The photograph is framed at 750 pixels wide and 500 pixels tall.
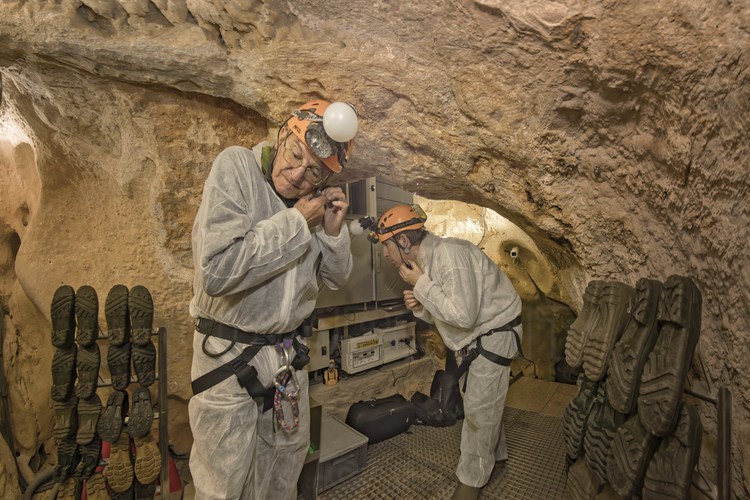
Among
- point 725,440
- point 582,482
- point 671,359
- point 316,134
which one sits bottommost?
point 582,482

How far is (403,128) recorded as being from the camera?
6.56ft

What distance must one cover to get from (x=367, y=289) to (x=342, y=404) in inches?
39.8

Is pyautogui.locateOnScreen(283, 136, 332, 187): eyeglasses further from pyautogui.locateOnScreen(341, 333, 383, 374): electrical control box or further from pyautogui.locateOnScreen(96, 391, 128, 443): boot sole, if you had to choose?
pyautogui.locateOnScreen(341, 333, 383, 374): electrical control box

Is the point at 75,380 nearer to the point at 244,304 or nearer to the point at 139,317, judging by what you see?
the point at 139,317

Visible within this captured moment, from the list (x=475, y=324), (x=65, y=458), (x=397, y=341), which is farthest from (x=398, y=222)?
(x=65, y=458)

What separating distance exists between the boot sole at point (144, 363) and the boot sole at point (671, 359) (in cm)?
222

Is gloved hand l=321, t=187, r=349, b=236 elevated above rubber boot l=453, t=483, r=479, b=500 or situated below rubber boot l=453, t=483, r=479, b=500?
above

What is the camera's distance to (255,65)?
6.46ft

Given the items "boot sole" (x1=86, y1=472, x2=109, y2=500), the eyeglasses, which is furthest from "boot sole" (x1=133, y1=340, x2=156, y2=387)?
the eyeglasses

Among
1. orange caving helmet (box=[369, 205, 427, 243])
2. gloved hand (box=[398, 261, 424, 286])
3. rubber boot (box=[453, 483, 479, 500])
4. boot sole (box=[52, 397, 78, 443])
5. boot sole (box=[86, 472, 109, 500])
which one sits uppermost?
orange caving helmet (box=[369, 205, 427, 243])

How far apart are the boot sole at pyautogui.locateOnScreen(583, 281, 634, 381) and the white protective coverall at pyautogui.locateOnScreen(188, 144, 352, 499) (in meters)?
1.13

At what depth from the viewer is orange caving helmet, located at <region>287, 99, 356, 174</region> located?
149 cm

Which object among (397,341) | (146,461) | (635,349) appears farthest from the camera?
(397,341)

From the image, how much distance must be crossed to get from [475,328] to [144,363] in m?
1.93
